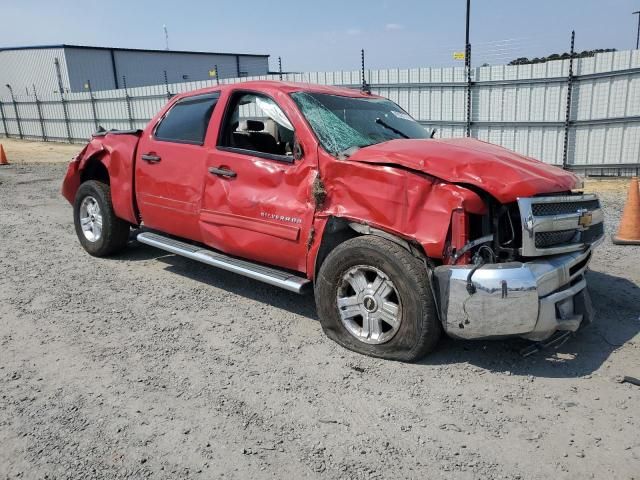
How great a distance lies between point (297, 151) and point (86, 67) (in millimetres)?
36644

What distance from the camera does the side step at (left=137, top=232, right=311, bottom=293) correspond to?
4.00 metres

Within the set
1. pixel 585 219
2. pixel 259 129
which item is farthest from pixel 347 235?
pixel 585 219

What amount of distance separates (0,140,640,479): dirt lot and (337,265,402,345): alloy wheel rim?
192 mm

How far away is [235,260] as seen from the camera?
14.9 ft

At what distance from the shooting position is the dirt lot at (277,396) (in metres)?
2.59

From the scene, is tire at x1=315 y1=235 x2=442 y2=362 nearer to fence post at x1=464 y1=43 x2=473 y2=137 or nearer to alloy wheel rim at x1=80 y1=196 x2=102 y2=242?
alloy wheel rim at x1=80 y1=196 x2=102 y2=242

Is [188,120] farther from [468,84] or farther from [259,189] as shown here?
[468,84]

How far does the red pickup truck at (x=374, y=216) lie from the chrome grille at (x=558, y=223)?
0.4 inches

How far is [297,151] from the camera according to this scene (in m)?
4.04

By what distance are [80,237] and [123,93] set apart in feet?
61.4

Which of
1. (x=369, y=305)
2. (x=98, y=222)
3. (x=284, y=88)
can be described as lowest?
(x=369, y=305)

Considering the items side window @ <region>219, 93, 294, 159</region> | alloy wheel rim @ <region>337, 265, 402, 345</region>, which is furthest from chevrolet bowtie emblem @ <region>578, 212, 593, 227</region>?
side window @ <region>219, 93, 294, 159</region>

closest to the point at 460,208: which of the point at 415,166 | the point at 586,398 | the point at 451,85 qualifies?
the point at 415,166

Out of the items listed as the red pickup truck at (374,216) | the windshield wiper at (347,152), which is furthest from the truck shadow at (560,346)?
the windshield wiper at (347,152)
